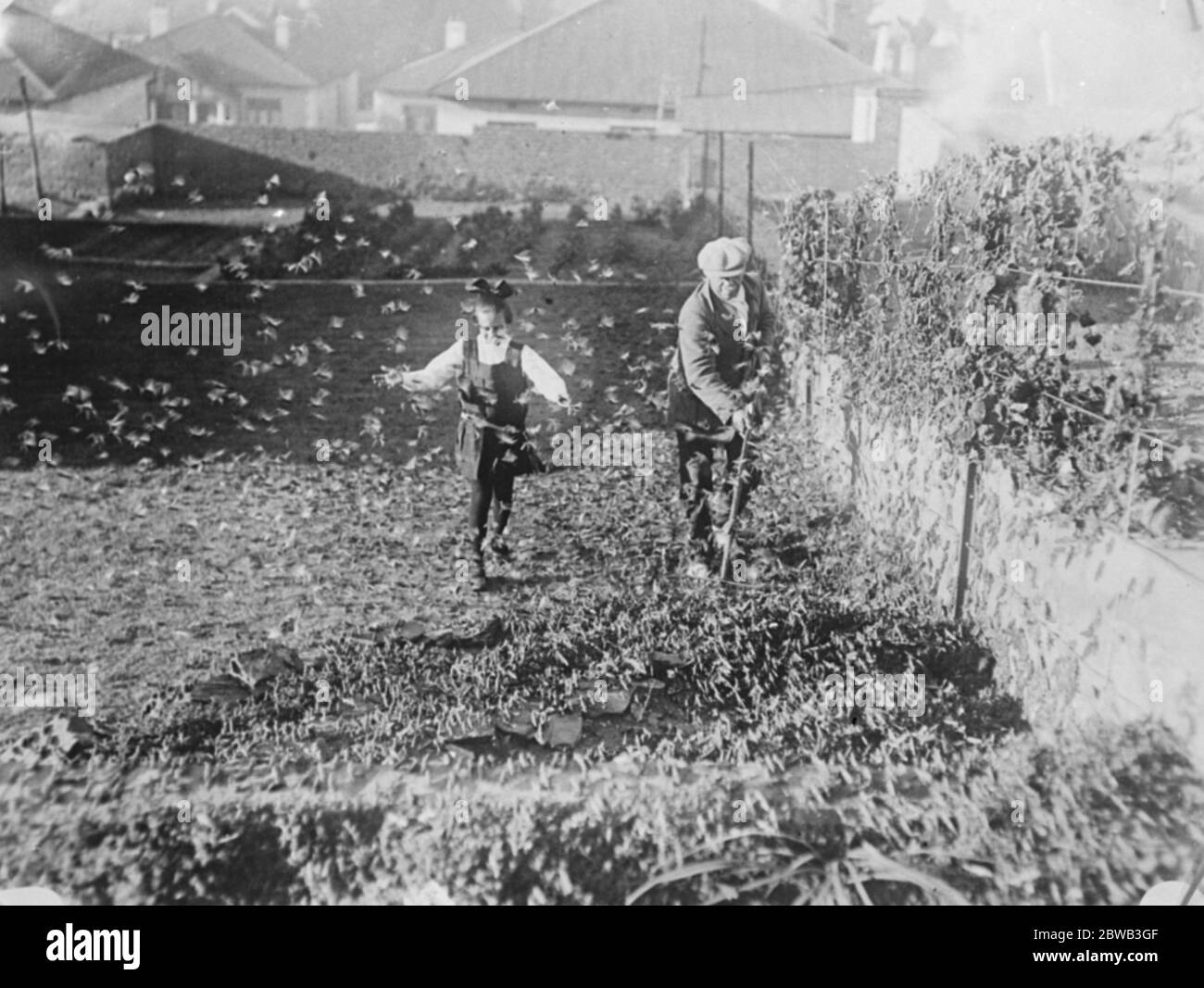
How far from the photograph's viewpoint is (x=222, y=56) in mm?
4176

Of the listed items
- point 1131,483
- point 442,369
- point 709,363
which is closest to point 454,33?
point 442,369

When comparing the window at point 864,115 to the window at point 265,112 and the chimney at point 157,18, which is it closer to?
the window at point 265,112

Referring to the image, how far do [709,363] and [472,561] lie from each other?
1.33m

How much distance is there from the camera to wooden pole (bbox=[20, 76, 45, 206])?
13.4 feet

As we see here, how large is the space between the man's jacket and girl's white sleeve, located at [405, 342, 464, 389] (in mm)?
936

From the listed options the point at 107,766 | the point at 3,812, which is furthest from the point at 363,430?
the point at 3,812

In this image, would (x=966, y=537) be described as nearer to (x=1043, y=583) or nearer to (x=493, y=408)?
(x=1043, y=583)

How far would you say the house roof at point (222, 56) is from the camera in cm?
410

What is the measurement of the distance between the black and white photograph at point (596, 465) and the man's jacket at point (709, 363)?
18 mm

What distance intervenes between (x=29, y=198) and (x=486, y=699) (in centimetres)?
302

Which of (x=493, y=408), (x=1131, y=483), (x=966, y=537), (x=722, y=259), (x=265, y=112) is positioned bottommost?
(x=966, y=537)

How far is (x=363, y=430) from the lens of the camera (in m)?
4.55

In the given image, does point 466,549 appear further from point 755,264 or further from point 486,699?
point 755,264

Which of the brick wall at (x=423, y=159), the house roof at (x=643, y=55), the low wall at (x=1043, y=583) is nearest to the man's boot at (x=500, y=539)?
the brick wall at (x=423, y=159)
